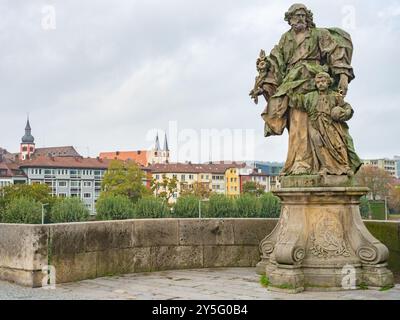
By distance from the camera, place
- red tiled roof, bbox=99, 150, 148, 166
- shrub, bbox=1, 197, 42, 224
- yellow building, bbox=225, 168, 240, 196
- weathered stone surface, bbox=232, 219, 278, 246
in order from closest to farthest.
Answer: weathered stone surface, bbox=232, 219, 278, 246 → shrub, bbox=1, 197, 42, 224 → yellow building, bbox=225, 168, 240, 196 → red tiled roof, bbox=99, 150, 148, 166

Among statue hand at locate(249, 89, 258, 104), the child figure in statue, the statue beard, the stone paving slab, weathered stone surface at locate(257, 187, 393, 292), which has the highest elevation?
the statue beard

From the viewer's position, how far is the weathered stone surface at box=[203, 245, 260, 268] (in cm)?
914

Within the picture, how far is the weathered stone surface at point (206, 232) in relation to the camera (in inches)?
357

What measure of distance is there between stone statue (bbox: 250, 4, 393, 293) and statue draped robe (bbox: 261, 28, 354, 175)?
13mm

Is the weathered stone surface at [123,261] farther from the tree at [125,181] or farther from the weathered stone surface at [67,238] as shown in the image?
the tree at [125,181]

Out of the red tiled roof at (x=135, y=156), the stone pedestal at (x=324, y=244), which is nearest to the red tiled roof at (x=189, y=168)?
the red tiled roof at (x=135, y=156)

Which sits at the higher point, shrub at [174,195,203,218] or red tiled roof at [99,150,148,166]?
red tiled roof at [99,150,148,166]

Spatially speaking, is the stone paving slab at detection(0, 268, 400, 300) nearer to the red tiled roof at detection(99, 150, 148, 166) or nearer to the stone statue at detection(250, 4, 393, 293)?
the stone statue at detection(250, 4, 393, 293)

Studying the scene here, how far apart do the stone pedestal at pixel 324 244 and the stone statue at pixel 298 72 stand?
0.37 meters

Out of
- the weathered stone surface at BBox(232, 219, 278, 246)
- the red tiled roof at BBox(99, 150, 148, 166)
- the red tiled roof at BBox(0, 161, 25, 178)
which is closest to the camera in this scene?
the weathered stone surface at BBox(232, 219, 278, 246)

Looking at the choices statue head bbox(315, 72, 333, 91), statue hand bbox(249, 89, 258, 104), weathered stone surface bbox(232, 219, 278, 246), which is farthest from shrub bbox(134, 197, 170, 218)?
statue head bbox(315, 72, 333, 91)

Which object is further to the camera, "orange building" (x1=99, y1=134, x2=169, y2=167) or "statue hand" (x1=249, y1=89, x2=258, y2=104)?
"orange building" (x1=99, y1=134, x2=169, y2=167)

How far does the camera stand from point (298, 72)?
7676 millimetres
